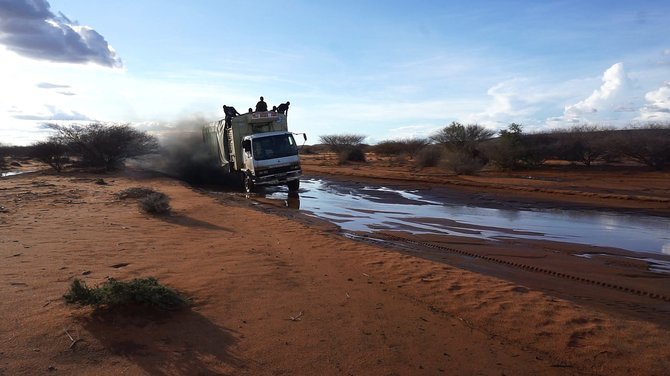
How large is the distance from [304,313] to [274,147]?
15832 mm

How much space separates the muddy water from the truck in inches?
41.7

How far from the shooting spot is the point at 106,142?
95.7 ft

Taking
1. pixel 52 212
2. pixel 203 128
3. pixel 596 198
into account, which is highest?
pixel 203 128

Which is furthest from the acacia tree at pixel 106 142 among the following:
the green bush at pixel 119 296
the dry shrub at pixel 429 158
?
the green bush at pixel 119 296

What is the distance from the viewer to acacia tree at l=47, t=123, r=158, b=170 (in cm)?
2900

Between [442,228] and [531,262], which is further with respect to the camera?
[442,228]

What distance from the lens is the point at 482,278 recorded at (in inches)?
315

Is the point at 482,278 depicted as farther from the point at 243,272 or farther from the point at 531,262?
the point at 243,272

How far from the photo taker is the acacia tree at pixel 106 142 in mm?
29000

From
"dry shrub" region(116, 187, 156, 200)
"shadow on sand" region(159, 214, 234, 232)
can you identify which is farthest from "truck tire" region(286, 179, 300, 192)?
"shadow on sand" region(159, 214, 234, 232)

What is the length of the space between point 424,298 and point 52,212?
36.5ft

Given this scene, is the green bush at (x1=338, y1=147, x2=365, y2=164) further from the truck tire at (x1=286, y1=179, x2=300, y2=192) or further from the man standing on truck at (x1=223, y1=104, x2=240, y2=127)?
the man standing on truck at (x1=223, y1=104, x2=240, y2=127)

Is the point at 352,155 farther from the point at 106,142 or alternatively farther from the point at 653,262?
the point at 653,262

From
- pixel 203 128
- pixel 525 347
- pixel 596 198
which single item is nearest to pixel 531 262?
pixel 525 347
